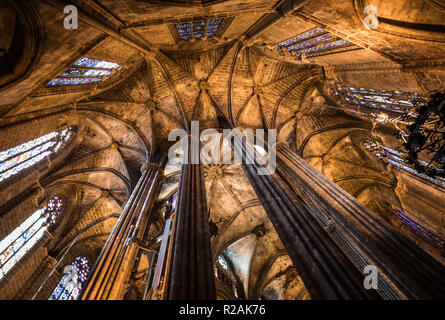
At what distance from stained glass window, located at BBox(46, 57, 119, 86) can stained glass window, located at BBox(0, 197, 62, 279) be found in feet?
19.7

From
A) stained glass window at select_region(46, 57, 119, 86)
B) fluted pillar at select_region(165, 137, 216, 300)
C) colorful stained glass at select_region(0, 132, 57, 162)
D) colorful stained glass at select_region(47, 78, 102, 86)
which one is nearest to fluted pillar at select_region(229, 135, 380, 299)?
fluted pillar at select_region(165, 137, 216, 300)

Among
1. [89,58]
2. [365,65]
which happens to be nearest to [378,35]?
[365,65]

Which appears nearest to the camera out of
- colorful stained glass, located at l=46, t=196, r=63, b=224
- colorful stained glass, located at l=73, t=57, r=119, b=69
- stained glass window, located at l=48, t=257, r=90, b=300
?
colorful stained glass, located at l=73, t=57, r=119, b=69

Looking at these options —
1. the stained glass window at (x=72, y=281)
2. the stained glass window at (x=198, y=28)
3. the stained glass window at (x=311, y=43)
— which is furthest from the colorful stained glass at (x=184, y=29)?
the stained glass window at (x=72, y=281)

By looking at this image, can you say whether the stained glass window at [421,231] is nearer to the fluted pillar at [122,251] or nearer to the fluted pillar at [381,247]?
the fluted pillar at [381,247]

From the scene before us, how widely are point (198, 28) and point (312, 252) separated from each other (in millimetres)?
9281

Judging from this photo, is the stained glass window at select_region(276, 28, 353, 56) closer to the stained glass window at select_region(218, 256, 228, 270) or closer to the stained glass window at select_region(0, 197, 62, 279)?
the stained glass window at select_region(218, 256, 228, 270)

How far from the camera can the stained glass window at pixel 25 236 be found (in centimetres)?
780

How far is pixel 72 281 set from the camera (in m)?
10.4

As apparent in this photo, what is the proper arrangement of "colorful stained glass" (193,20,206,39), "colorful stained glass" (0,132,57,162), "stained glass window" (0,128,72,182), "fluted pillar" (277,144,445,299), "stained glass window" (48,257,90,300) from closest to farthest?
"fluted pillar" (277,144,445,299) < "colorful stained glass" (0,132,57,162) < "stained glass window" (0,128,72,182) < "colorful stained glass" (193,20,206,39) < "stained glass window" (48,257,90,300)

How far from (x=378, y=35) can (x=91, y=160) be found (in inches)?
547

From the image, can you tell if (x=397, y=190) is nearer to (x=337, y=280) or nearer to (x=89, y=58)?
(x=337, y=280)

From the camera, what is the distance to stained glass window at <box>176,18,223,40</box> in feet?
29.1

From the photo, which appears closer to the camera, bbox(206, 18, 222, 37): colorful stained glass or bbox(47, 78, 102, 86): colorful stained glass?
bbox(47, 78, 102, 86): colorful stained glass
